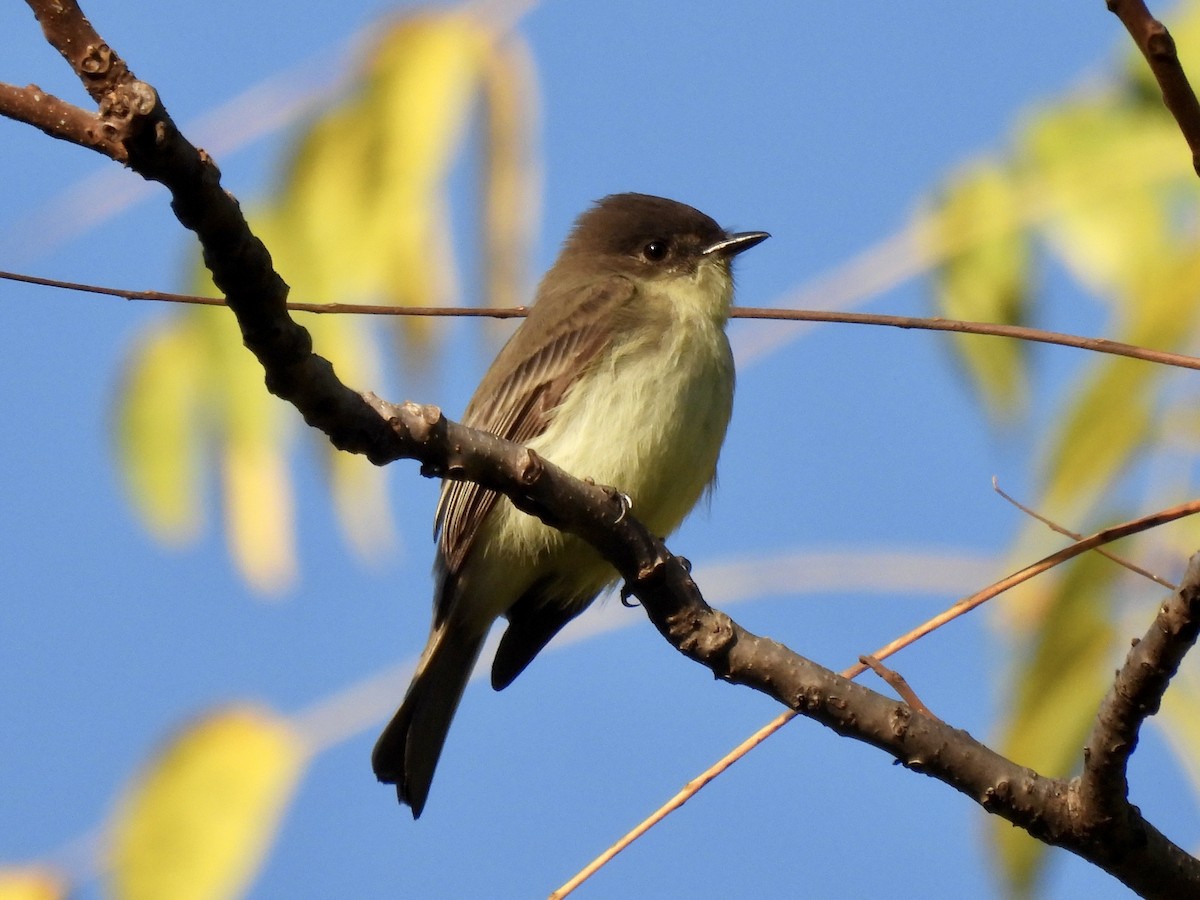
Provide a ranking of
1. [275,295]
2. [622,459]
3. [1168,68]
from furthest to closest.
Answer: [622,459]
[275,295]
[1168,68]

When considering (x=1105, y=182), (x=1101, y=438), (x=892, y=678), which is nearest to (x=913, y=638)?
(x=892, y=678)

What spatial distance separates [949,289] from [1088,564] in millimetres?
1179

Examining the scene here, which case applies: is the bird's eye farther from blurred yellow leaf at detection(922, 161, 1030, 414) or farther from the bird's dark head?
blurred yellow leaf at detection(922, 161, 1030, 414)

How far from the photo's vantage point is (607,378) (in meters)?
4.03

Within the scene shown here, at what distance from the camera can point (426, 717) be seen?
4.27 m

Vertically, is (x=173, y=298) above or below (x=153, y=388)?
below

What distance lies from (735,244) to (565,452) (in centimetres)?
113

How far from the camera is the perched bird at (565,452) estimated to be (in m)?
3.94

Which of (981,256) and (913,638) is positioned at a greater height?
(981,256)

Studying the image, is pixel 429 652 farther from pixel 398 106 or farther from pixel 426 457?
pixel 426 457

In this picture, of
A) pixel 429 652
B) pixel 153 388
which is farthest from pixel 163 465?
pixel 429 652

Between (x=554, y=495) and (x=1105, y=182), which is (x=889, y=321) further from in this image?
(x=1105, y=182)

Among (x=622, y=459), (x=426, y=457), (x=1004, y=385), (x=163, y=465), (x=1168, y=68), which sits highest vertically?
(x=163, y=465)

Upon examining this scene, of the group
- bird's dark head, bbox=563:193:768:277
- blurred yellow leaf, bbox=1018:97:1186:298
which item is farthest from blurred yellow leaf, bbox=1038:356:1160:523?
bird's dark head, bbox=563:193:768:277
